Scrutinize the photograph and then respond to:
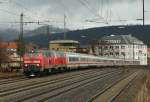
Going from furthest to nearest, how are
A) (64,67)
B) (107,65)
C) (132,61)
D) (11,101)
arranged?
(132,61)
(107,65)
(64,67)
(11,101)

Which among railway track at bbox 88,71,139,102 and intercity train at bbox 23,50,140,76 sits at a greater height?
intercity train at bbox 23,50,140,76

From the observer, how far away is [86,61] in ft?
309

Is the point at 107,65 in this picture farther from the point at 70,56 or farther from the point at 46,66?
the point at 46,66

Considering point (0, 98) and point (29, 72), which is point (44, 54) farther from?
point (0, 98)

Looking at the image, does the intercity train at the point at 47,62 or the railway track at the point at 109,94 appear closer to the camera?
the railway track at the point at 109,94

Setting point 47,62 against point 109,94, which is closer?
point 109,94

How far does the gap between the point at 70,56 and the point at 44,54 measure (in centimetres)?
2299

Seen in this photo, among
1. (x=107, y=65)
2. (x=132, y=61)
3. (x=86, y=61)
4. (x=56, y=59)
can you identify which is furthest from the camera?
(x=132, y=61)

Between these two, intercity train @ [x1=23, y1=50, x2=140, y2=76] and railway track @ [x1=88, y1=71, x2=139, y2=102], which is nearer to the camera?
railway track @ [x1=88, y1=71, x2=139, y2=102]

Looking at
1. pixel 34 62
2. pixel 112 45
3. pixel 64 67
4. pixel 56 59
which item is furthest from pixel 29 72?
pixel 112 45

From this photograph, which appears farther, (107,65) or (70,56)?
(107,65)

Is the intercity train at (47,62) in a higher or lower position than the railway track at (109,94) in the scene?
higher

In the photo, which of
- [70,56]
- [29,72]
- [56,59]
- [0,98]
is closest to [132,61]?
[70,56]

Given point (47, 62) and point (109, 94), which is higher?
point (47, 62)
